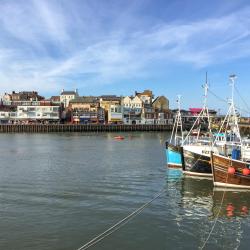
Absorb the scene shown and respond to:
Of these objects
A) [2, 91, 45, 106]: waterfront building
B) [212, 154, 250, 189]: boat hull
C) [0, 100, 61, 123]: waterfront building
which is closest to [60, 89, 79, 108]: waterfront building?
[2, 91, 45, 106]: waterfront building

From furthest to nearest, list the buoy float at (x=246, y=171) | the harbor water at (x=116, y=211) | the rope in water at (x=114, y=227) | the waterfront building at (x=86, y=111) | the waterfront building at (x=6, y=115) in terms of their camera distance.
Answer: the waterfront building at (x=6, y=115), the waterfront building at (x=86, y=111), the buoy float at (x=246, y=171), the harbor water at (x=116, y=211), the rope in water at (x=114, y=227)

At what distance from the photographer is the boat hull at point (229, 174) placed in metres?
24.8

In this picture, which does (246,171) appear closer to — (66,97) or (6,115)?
(6,115)

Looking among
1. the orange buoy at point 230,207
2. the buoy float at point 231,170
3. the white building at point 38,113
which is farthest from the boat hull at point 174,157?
the white building at point 38,113

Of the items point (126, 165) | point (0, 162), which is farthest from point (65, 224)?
point (0, 162)

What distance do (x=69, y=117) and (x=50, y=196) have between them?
424 ft

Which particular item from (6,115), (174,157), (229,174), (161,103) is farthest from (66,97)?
(229,174)

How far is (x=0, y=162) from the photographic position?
139 feet

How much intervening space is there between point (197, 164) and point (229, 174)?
6208 millimetres

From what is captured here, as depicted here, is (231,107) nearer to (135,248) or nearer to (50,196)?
(50,196)

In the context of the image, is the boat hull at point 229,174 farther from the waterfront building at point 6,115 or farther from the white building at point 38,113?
the waterfront building at point 6,115

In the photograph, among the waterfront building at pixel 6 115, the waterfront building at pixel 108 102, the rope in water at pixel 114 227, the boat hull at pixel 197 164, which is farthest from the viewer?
the waterfront building at pixel 108 102

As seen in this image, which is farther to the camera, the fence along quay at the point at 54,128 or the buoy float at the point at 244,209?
the fence along quay at the point at 54,128

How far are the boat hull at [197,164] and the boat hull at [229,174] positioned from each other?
513cm
